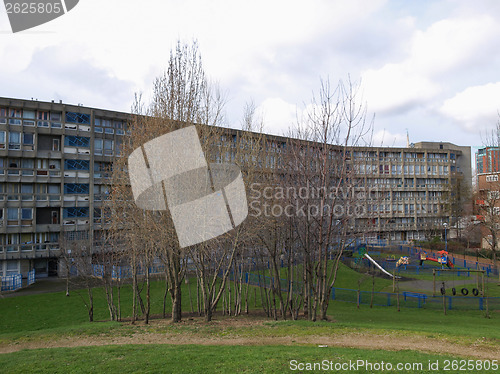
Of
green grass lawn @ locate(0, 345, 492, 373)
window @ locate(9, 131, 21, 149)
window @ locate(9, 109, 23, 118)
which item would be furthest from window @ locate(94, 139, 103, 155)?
green grass lawn @ locate(0, 345, 492, 373)

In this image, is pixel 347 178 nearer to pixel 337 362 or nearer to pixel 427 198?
pixel 337 362

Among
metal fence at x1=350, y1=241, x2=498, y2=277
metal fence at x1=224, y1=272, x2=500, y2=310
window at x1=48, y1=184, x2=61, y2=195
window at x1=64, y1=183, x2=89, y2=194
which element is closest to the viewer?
metal fence at x1=224, y1=272, x2=500, y2=310

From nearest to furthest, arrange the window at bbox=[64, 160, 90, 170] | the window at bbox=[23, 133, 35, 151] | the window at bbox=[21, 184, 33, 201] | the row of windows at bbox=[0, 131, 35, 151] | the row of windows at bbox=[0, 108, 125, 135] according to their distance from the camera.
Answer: the row of windows at bbox=[0, 131, 35, 151]
the row of windows at bbox=[0, 108, 125, 135]
the window at bbox=[21, 184, 33, 201]
the window at bbox=[23, 133, 35, 151]
the window at bbox=[64, 160, 90, 170]

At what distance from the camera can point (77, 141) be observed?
3988 cm

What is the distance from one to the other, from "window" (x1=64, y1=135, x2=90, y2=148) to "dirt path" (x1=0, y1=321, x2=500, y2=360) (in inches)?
1177

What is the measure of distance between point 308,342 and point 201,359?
12.4ft

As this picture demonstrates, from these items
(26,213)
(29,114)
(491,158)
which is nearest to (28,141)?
(29,114)

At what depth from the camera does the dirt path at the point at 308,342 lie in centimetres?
1056

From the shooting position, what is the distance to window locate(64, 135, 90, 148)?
39375mm

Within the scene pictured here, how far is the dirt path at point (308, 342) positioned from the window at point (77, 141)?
29.9 meters

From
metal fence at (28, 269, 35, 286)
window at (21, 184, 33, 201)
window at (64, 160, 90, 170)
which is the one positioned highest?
window at (64, 160, 90, 170)

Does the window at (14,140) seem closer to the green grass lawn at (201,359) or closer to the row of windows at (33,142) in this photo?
the row of windows at (33,142)

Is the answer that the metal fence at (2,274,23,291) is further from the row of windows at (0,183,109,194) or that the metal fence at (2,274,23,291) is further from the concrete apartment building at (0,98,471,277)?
the row of windows at (0,183,109,194)

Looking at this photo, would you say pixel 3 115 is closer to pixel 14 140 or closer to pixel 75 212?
pixel 14 140
